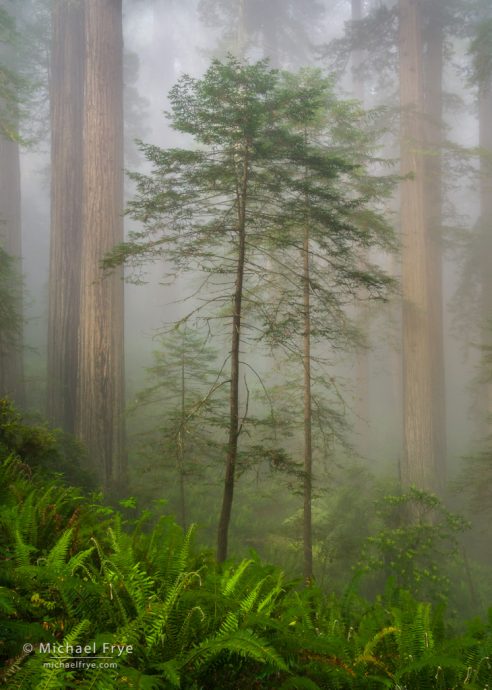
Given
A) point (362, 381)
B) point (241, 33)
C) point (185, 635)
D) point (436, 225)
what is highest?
point (241, 33)

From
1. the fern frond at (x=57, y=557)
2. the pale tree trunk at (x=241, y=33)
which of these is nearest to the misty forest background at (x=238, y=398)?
the fern frond at (x=57, y=557)

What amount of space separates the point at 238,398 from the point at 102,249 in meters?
4.76

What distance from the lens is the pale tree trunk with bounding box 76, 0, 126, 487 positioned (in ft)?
28.8

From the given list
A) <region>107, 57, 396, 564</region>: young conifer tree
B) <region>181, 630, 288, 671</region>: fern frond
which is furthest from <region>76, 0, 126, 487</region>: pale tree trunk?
<region>181, 630, 288, 671</region>: fern frond

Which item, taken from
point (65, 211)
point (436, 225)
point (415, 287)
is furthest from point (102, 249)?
point (436, 225)

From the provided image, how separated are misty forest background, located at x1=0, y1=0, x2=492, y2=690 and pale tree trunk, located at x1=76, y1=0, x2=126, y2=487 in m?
0.06

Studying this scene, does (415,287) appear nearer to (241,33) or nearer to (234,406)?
(234,406)

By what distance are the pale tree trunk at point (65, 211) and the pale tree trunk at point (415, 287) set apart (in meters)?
9.71

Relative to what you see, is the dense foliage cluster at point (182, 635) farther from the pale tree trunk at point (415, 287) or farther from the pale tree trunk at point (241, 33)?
the pale tree trunk at point (241, 33)

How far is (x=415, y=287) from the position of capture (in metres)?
12.4

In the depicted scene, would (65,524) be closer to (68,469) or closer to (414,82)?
(68,469)

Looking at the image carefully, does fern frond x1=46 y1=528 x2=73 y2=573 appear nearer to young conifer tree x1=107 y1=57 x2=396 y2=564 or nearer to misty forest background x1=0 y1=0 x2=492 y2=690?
misty forest background x1=0 y1=0 x2=492 y2=690

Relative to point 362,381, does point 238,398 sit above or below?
below

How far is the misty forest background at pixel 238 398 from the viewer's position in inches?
81.4
